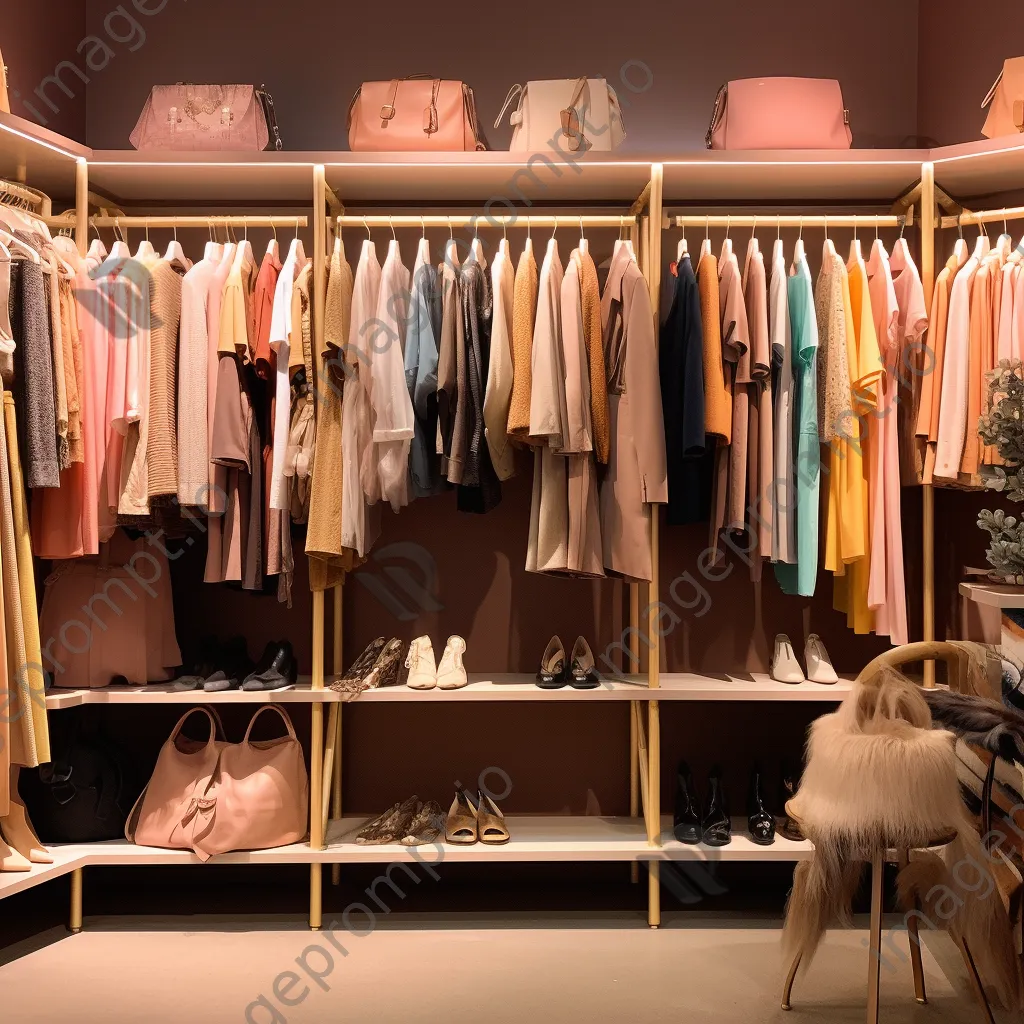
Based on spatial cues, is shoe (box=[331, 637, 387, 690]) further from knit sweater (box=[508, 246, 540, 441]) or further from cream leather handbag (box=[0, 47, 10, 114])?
cream leather handbag (box=[0, 47, 10, 114])

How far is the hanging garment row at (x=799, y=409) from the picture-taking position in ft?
11.0

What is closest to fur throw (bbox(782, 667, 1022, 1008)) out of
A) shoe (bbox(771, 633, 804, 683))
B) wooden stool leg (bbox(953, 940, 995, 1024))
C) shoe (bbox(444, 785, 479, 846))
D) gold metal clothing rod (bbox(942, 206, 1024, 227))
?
wooden stool leg (bbox(953, 940, 995, 1024))

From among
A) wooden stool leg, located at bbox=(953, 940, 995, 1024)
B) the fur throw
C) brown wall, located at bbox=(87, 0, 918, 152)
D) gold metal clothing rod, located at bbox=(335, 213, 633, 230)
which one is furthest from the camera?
brown wall, located at bbox=(87, 0, 918, 152)

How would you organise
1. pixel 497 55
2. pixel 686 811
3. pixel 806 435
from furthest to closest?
pixel 497 55
pixel 686 811
pixel 806 435

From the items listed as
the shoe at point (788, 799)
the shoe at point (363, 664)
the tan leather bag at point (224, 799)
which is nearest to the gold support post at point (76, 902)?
the tan leather bag at point (224, 799)

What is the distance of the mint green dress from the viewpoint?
3.38 meters

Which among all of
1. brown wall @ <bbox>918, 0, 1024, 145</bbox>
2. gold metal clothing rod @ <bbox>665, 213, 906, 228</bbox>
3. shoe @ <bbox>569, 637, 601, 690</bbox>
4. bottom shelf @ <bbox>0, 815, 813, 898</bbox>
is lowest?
bottom shelf @ <bbox>0, 815, 813, 898</bbox>

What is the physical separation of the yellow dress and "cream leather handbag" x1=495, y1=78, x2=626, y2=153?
3.13ft

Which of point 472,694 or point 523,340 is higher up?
point 523,340

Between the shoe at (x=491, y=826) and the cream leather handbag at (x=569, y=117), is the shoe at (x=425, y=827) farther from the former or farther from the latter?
the cream leather handbag at (x=569, y=117)

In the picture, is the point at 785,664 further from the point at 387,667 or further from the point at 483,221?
the point at 483,221

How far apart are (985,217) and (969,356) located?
1.69 ft

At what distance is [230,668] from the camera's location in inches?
138

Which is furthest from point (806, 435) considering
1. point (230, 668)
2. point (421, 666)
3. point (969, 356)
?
point (230, 668)
